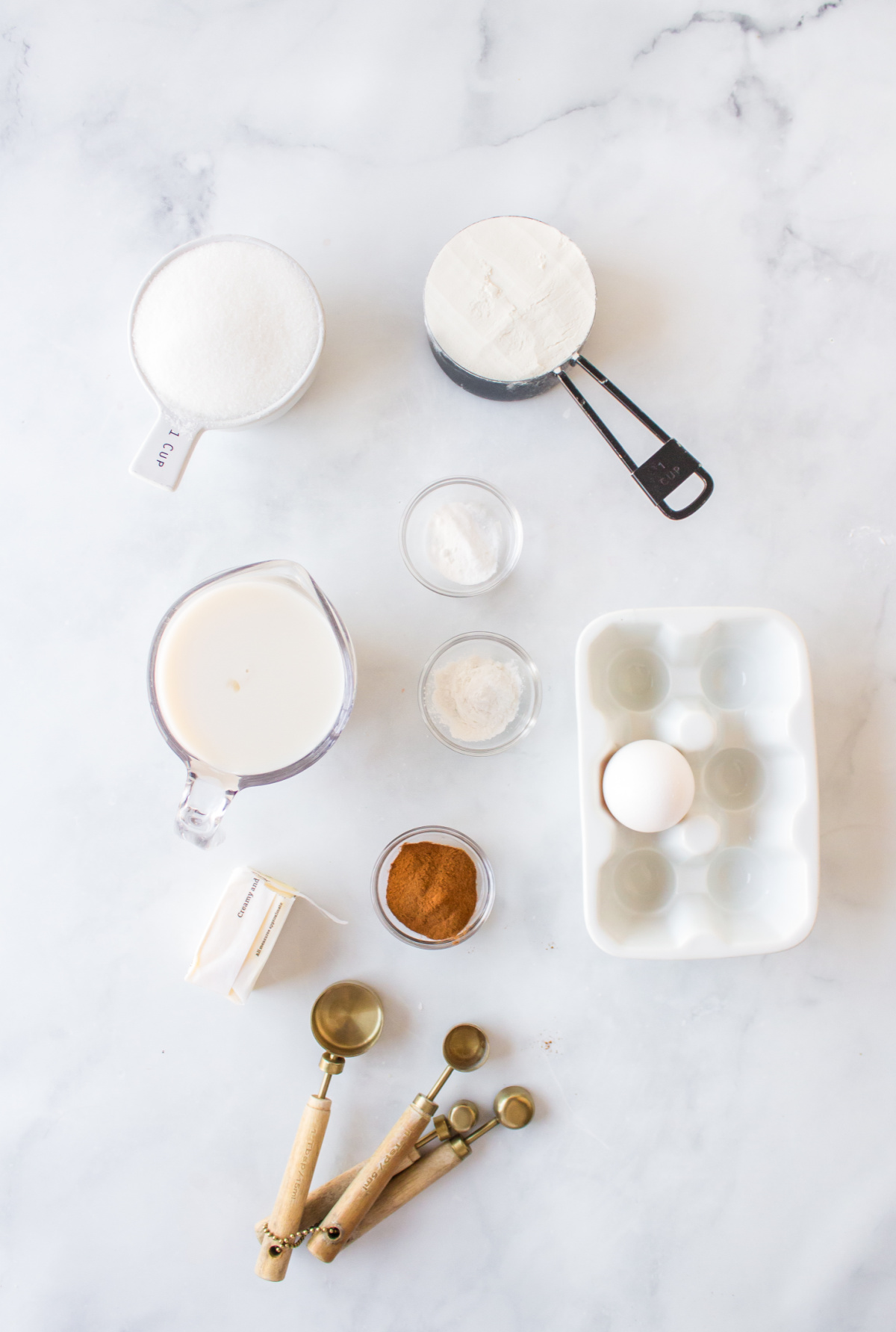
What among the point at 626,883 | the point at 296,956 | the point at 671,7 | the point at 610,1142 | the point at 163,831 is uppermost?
the point at 671,7

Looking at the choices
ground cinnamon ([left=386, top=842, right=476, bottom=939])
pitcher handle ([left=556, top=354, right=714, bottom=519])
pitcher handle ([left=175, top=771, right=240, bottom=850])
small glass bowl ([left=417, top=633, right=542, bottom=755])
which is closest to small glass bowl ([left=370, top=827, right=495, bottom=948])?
ground cinnamon ([left=386, top=842, right=476, bottom=939])

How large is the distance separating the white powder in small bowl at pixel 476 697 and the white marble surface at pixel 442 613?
0.05 metres

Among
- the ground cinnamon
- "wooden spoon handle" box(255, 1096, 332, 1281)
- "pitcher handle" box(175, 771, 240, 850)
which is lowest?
"wooden spoon handle" box(255, 1096, 332, 1281)

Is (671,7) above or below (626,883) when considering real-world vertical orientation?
above

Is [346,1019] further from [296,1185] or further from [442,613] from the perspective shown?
[442,613]

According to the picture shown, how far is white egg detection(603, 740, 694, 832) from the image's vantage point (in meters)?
0.83

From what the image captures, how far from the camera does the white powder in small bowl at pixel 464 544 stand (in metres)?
0.96

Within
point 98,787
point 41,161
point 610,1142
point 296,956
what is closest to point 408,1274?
point 610,1142

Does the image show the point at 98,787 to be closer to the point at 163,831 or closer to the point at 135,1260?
the point at 163,831

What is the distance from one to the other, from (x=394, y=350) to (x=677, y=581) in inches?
18.4

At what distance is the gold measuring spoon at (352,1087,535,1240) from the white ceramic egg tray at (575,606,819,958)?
0.29 meters

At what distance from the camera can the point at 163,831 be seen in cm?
101

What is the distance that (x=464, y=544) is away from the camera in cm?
95

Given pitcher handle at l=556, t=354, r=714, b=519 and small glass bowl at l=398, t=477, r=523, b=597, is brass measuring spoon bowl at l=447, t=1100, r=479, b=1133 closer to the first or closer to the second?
small glass bowl at l=398, t=477, r=523, b=597
